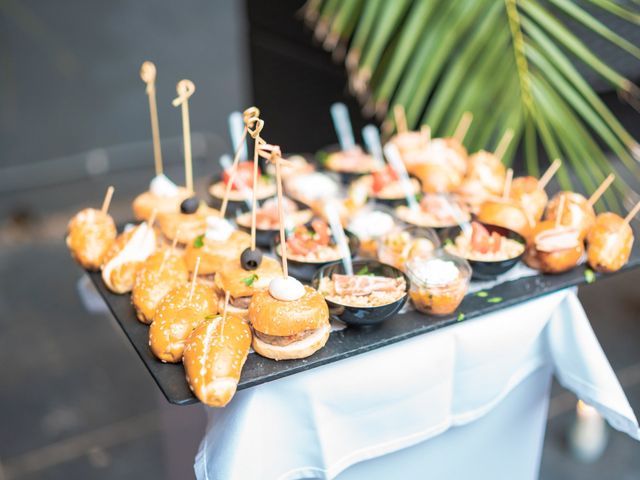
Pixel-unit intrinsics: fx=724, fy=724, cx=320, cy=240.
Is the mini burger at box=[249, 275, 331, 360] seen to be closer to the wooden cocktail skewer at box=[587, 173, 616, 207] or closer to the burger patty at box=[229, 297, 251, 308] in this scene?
the burger patty at box=[229, 297, 251, 308]

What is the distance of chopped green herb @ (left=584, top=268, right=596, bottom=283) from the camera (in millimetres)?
2285

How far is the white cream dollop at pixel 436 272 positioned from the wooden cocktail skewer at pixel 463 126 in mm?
920

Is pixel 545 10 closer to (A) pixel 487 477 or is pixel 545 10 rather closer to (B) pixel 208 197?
(B) pixel 208 197

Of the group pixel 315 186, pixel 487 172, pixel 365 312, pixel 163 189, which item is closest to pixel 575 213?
pixel 487 172

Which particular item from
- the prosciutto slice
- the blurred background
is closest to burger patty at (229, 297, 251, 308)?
the prosciutto slice

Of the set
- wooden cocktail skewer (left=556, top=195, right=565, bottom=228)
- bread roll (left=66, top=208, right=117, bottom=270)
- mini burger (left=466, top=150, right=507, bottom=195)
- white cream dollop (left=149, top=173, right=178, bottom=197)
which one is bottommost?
bread roll (left=66, top=208, right=117, bottom=270)

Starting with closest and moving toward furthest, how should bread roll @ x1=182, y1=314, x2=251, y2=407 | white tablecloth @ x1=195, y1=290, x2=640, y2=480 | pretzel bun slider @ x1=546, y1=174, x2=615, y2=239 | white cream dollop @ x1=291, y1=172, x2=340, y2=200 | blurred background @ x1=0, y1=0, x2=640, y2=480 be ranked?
1. bread roll @ x1=182, y1=314, x2=251, y2=407
2. white tablecloth @ x1=195, y1=290, x2=640, y2=480
3. pretzel bun slider @ x1=546, y1=174, x2=615, y2=239
4. white cream dollop @ x1=291, y1=172, x2=340, y2=200
5. blurred background @ x1=0, y1=0, x2=640, y2=480

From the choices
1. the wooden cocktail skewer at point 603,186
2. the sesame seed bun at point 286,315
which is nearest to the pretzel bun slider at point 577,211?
the wooden cocktail skewer at point 603,186

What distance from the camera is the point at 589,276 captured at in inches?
90.4

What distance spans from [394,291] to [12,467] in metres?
2.29

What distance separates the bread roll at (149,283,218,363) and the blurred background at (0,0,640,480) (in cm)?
67

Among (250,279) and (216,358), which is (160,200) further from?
(216,358)

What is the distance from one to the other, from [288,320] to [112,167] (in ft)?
17.1

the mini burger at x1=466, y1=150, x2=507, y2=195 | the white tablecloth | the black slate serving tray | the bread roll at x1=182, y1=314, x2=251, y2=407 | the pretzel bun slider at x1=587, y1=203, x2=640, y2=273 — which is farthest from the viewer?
the mini burger at x1=466, y1=150, x2=507, y2=195
